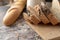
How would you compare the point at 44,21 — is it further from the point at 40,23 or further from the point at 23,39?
the point at 23,39

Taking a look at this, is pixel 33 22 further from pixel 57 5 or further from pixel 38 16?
pixel 57 5

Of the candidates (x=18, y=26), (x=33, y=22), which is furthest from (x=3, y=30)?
(x=33, y=22)

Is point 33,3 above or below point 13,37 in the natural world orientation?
above

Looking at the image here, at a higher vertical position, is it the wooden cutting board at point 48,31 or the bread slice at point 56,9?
the bread slice at point 56,9

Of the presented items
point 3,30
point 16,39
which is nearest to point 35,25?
point 16,39

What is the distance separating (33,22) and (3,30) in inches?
9.2

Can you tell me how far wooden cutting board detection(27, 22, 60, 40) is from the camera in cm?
57

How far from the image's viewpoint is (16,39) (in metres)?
0.69

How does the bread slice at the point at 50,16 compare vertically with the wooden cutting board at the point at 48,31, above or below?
above

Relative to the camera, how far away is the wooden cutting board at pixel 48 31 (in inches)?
22.5

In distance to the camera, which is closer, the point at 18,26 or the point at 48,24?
the point at 48,24

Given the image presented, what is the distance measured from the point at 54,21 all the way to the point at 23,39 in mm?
197

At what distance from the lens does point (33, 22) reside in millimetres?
649

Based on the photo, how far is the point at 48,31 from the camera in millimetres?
611
